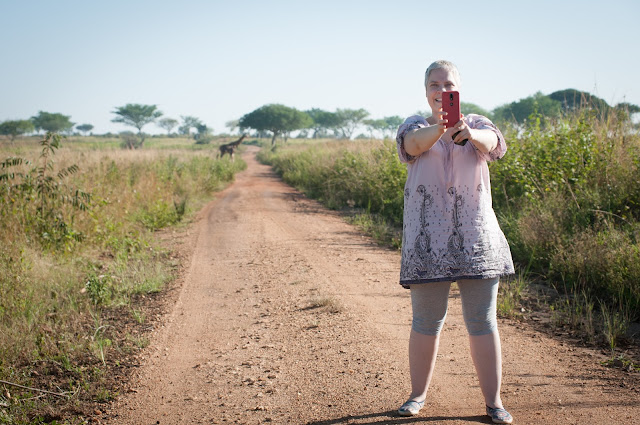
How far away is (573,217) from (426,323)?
4439mm

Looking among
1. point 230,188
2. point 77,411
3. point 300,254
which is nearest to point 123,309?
point 77,411

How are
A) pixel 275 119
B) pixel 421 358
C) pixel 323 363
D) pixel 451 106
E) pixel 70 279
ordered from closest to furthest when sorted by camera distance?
pixel 451 106, pixel 421 358, pixel 323 363, pixel 70 279, pixel 275 119

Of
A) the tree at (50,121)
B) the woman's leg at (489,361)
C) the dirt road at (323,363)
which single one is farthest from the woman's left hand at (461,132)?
the tree at (50,121)

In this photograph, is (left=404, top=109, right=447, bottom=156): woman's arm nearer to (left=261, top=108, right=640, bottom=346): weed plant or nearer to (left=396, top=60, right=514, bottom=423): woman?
(left=396, top=60, right=514, bottom=423): woman

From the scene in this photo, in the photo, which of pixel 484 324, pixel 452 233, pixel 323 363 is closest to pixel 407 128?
pixel 452 233

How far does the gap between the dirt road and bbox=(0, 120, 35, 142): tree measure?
38794 mm

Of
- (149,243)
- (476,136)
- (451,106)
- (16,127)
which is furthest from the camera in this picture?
(16,127)

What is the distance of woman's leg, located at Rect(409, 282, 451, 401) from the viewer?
2.61 metres

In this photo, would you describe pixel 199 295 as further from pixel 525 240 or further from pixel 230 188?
pixel 230 188

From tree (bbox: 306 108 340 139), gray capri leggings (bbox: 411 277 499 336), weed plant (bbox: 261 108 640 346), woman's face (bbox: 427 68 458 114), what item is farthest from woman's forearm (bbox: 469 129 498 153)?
tree (bbox: 306 108 340 139)

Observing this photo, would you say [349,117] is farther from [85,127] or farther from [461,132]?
[461,132]

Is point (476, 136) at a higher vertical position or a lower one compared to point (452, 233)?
higher

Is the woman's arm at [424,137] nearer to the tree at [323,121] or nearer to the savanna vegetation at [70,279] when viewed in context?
the savanna vegetation at [70,279]

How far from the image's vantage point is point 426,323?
2.64 meters
